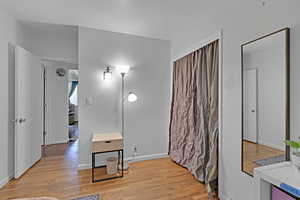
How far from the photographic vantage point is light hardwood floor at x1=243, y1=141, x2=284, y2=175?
1.56 meters

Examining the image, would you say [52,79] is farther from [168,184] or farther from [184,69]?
[168,184]

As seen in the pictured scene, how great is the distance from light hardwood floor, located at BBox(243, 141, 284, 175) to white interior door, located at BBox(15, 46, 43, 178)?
10.6 ft

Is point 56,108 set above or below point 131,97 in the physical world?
below

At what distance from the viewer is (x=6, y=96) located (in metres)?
2.42

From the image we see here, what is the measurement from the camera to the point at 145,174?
2703 mm

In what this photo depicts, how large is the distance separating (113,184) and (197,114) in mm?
1712

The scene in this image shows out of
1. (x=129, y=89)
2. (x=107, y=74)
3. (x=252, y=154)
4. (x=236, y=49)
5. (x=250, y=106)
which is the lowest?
(x=252, y=154)

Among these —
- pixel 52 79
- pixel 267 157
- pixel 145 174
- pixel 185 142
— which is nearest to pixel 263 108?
pixel 267 157

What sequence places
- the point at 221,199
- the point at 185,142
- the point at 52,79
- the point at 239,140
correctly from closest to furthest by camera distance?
the point at 239,140
the point at 221,199
the point at 185,142
the point at 52,79

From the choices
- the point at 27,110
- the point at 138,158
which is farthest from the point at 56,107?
the point at 138,158

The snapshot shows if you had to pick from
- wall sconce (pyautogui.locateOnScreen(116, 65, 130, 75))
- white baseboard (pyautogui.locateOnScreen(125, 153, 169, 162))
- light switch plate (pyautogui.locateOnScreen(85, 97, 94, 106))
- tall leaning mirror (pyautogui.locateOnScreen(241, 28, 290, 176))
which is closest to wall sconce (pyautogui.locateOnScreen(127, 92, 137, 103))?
wall sconce (pyautogui.locateOnScreen(116, 65, 130, 75))

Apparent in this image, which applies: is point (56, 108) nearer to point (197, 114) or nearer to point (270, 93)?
point (197, 114)

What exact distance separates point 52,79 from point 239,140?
4.76 meters

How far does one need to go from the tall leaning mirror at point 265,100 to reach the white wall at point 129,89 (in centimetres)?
192
